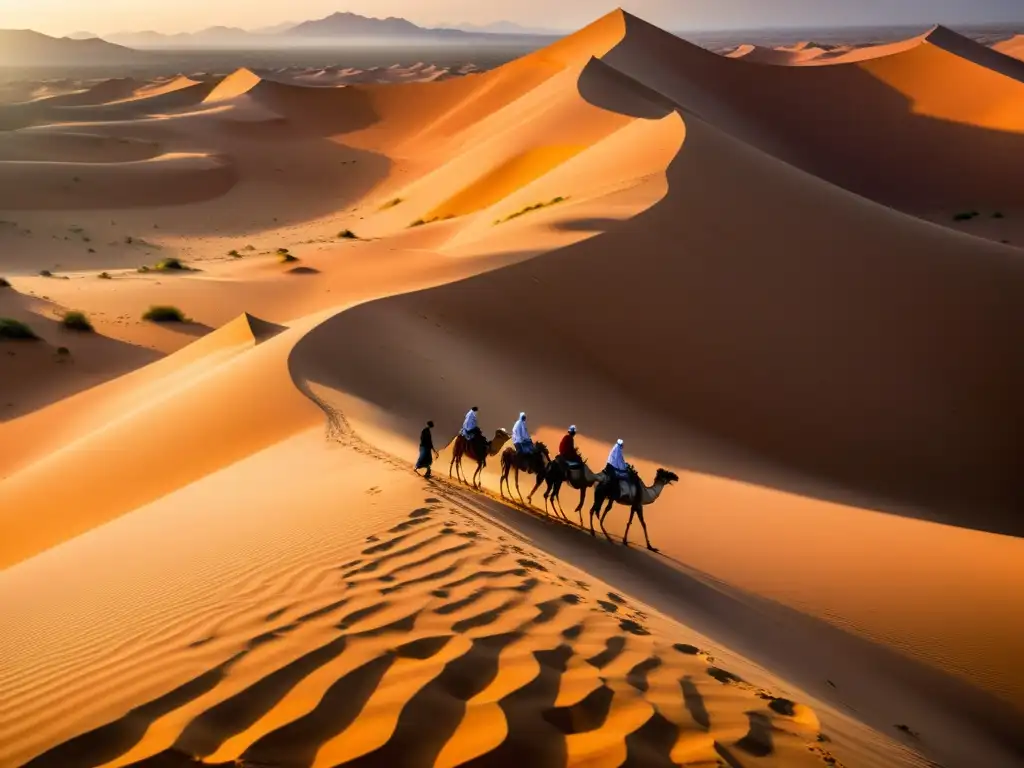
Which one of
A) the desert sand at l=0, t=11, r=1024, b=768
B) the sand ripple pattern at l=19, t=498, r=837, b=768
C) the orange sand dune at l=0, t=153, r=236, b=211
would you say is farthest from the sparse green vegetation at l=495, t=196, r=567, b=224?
the orange sand dune at l=0, t=153, r=236, b=211

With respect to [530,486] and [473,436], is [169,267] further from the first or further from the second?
[473,436]

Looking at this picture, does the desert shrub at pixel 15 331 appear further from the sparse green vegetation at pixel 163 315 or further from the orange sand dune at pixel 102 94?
the orange sand dune at pixel 102 94

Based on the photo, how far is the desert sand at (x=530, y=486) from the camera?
4.24m

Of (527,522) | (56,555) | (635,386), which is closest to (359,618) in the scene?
(527,522)

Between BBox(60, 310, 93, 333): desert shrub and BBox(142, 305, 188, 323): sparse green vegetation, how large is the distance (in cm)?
149

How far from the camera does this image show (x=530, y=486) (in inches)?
439

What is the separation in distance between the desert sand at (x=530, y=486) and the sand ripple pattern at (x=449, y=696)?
21mm

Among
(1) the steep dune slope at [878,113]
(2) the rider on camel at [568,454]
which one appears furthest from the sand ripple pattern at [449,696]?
(1) the steep dune slope at [878,113]

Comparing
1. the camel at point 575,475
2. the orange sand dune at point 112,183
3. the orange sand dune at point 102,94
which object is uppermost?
the orange sand dune at point 102,94

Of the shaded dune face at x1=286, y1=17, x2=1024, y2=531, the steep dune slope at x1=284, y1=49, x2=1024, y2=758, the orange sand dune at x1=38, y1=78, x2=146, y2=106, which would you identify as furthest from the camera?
the orange sand dune at x1=38, y1=78, x2=146, y2=106

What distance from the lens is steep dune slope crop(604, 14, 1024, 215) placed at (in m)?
49.8

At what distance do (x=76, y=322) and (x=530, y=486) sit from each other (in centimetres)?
1511

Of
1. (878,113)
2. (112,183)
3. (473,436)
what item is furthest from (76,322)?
(878,113)

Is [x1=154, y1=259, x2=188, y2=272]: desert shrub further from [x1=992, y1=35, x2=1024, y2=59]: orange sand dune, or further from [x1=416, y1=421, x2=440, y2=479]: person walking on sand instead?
[x1=992, y1=35, x2=1024, y2=59]: orange sand dune
